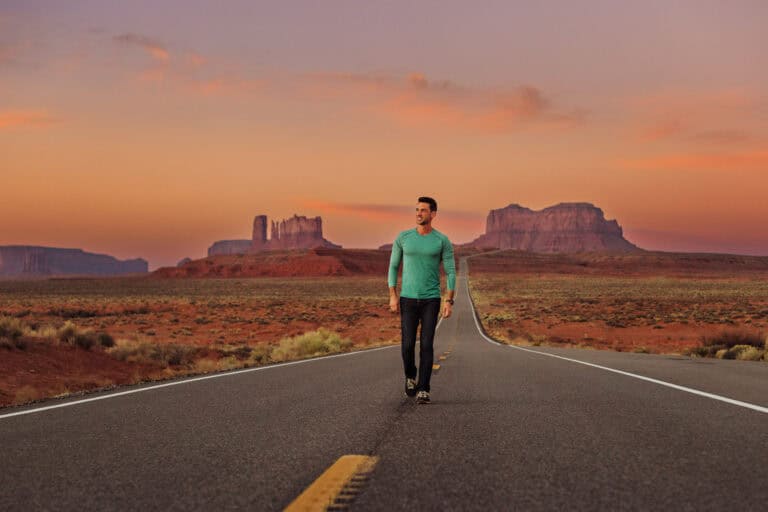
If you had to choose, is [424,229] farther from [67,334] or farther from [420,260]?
[67,334]

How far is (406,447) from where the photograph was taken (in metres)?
5.00

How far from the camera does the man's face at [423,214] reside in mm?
7641

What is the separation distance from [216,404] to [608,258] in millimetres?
202621

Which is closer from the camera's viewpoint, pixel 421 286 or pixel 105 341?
pixel 421 286

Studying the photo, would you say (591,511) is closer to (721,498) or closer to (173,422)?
(721,498)

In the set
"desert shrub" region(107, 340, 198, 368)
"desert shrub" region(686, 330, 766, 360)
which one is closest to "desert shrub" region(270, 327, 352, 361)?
"desert shrub" region(107, 340, 198, 368)

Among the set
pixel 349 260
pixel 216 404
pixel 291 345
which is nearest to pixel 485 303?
pixel 291 345

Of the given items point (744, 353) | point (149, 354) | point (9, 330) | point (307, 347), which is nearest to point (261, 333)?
point (307, 347)

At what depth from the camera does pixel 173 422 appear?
245 inches

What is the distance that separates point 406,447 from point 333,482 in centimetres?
118

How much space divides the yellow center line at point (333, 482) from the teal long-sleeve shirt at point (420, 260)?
3.07 meters

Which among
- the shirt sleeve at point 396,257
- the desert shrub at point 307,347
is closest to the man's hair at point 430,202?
the shirt sleeve at point 396,257

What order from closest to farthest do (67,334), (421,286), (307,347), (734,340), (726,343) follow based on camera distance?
(421,286) < (67,334) < (307,347) < (726,343) < (734,340)

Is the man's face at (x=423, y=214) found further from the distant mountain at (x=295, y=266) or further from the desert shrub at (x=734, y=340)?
the distant mountain at (x=295, y=266)
